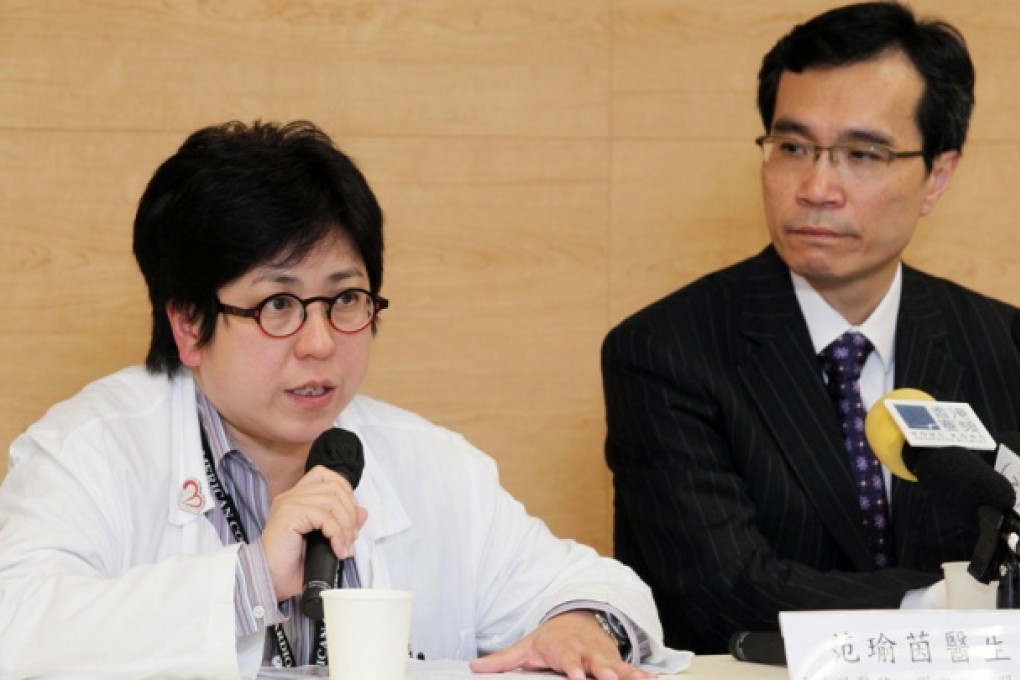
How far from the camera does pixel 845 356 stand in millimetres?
2945

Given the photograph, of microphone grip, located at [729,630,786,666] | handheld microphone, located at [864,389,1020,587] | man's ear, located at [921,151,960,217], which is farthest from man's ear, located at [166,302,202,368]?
man's ear, located at [921,151,960,217]

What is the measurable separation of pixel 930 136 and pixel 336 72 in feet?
4.05

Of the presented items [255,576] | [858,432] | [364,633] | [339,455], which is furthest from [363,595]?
[858,432]

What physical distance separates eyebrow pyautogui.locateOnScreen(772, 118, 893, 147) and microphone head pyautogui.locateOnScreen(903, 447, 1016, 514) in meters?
1.29

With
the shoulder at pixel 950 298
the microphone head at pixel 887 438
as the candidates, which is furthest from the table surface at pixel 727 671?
the shoulder at pixel 950 298

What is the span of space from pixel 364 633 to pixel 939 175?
2.00m

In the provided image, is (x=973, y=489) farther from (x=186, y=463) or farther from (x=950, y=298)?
(x=950, y=298)

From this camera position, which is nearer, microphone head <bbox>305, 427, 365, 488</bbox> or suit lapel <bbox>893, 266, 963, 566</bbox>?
microphone head <bbox>305, 427, 365, 488</bbox>

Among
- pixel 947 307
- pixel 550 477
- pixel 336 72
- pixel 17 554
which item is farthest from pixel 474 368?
pixel 17 554

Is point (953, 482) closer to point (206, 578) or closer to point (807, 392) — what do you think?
point (206, 578)

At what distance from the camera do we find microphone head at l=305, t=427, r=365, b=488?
202 centimetres

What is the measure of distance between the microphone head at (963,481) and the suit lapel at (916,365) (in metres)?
1.02

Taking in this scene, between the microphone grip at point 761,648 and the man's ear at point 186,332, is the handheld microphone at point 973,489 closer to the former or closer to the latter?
the microphone grip at point 761,648

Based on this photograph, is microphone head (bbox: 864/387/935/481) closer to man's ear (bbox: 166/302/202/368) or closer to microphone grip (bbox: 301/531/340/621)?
microphone grip (bbox: 301/531/340/621)
